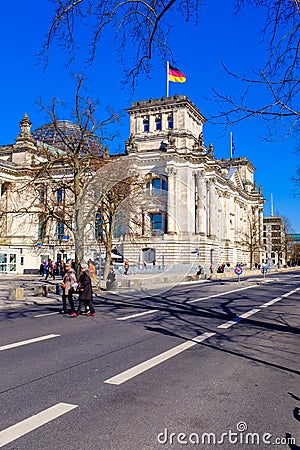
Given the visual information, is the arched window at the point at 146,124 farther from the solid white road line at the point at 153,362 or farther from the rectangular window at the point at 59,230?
the solid white road line at the point at 153,362

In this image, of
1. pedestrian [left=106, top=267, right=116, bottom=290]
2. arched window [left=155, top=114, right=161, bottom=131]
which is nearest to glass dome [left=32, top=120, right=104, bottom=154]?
pedestrian [left=106, top=267, right=116, bottom=290]

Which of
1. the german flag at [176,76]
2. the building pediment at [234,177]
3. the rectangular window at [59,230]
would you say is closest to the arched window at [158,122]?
the german flag at [176,76]

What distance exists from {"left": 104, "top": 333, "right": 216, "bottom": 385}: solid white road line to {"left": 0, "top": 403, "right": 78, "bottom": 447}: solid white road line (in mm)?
1352

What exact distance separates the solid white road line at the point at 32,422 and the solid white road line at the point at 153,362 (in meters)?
1.35

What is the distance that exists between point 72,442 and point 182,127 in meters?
76.1

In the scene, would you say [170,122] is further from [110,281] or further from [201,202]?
[110,281]

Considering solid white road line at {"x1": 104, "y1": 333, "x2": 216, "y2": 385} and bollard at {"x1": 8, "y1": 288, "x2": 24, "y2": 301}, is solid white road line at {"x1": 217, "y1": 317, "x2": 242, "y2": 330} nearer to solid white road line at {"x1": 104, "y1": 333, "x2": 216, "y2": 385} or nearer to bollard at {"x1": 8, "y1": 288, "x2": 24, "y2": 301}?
solid white road line at {"x1": 104, "y1": 333, "x2": 216, "y2": 385}

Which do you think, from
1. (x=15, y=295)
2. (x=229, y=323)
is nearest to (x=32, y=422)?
(x=229, y=323)

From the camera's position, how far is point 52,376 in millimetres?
7066

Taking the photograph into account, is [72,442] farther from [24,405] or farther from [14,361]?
[14,361]

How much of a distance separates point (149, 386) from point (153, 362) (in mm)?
1646

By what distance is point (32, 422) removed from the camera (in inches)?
198

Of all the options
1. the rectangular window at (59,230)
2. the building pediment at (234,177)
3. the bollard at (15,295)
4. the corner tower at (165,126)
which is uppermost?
the corner tower at (165,126)

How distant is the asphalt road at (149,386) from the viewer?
4656mm
